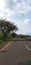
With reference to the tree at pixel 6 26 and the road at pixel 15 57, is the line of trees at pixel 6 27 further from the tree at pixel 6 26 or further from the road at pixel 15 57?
the road at pixel 15 57

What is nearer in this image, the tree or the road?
the road

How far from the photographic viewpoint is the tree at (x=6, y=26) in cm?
8247

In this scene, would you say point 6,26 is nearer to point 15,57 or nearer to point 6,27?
point 6,27

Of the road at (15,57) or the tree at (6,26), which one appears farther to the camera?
the tree at (6,26)

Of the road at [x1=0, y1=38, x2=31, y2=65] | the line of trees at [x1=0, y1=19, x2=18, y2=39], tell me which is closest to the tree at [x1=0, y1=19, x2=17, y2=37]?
the line of trees at [x1=0, y1=19, x2=18, y2=39]

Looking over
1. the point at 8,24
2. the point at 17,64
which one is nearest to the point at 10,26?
the point at 8,24

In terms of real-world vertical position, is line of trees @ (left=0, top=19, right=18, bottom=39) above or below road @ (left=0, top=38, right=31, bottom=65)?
above

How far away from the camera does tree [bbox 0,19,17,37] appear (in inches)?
3247

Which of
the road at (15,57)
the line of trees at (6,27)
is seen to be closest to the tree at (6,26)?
the line of trees at (6,27)

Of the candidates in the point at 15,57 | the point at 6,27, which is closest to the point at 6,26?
the point at 6,27

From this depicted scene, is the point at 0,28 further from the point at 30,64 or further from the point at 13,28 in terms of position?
the point at 30,64

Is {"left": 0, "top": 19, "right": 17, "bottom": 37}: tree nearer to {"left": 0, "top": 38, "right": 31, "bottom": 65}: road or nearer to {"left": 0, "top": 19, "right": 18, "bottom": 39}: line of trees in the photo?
{"left": 0, "top": 19, "right": 18, "bottom": 39}: line of trees

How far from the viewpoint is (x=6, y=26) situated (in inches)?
3381

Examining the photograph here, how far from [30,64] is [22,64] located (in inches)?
18.8
